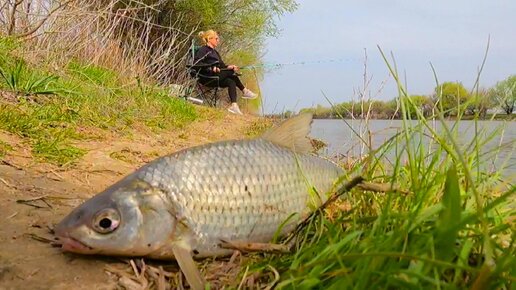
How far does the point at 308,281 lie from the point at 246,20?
19633mm

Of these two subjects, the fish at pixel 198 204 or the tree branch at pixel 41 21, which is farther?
the tree branch at pixel 41 21

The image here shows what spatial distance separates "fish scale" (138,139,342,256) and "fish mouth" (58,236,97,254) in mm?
288

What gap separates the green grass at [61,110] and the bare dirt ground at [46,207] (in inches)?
5.7

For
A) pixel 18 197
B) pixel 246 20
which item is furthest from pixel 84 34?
pixel 246 20

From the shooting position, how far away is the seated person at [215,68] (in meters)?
13.2

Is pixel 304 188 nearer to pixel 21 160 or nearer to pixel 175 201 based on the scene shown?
pixel 175 201

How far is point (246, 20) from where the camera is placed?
20125 millimetres

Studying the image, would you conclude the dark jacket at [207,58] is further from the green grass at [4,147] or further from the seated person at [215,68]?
the green grass at [4,147]

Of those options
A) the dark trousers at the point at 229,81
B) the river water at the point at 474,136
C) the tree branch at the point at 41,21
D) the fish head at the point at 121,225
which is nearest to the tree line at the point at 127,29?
the tree branch at the point at 41,21

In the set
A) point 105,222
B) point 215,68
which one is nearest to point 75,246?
point 105,222

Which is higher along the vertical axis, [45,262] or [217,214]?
[217,214]

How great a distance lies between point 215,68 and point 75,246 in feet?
39.4

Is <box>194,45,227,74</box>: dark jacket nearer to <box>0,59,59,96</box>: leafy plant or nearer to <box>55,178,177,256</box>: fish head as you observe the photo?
<box>0,59,59,96</box>: leafy plant

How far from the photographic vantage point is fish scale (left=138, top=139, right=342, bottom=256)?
1.77 m
